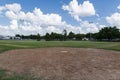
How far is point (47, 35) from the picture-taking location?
115m

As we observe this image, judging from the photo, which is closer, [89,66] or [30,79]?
[30,79]

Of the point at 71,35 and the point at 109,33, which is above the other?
the point at 109,33

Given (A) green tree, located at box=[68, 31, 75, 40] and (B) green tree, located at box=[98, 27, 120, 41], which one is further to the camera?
(A) green tree, located at box=[68, 31, 75, 40]

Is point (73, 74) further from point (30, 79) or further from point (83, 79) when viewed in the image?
point (30, 79)

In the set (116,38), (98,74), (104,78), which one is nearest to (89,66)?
(98,74)

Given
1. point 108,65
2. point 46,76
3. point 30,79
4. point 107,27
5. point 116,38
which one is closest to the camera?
point 30,79

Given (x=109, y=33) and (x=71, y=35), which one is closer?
(x=109, y=33)

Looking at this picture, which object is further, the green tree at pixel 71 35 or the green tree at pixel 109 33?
the green tree at pixel 71 35

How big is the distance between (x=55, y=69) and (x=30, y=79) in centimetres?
257

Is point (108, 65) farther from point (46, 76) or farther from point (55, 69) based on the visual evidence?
point (46, 76)

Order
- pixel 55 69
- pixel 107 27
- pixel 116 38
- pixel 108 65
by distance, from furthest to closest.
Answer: pixel 107 27 → pixel 116 38 → pixel 108 65 → pixel 55 69

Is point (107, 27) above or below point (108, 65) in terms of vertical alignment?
above

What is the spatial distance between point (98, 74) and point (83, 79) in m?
1.17

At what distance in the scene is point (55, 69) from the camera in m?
11.5
